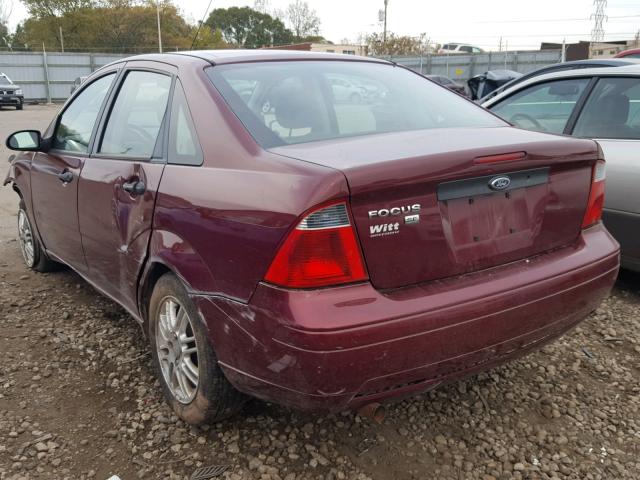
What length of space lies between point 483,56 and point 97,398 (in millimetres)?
32136

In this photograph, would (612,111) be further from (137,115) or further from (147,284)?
(147,284)

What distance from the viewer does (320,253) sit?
6.23 feet

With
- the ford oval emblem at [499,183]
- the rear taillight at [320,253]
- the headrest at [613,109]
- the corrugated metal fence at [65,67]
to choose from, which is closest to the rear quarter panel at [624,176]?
the headrest at [613,109]

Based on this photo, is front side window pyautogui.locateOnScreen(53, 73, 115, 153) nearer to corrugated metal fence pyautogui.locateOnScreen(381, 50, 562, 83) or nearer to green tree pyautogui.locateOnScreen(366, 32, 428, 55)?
corrugated metal fence pyautogui.locateOnScreen(381, 50, 562, 83)

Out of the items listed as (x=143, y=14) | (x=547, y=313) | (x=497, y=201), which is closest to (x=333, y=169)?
(x=497, y=201)

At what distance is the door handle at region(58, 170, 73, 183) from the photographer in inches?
132

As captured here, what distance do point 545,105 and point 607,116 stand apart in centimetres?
63

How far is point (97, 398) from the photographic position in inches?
112

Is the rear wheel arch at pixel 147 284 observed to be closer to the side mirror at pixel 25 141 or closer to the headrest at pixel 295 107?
the headrest at pixel 295 107

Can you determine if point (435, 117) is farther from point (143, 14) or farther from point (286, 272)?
point (143, 14)

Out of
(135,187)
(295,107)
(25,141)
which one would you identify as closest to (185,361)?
(135,187)

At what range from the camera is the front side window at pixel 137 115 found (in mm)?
2760

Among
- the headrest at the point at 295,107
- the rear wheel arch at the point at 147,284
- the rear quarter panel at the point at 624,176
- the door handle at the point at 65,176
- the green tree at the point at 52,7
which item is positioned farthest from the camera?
the green tree at the point at 52,7

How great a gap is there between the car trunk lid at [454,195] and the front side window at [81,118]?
1722 mm
